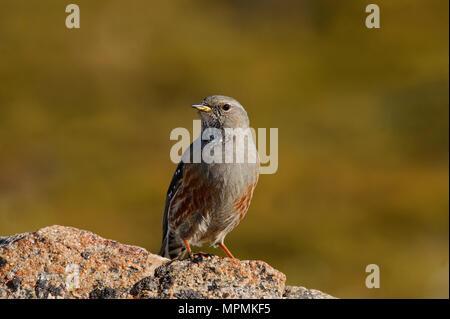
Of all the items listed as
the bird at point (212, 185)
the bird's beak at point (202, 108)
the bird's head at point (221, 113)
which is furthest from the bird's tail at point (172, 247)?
the bird's beak at point (202, 108)

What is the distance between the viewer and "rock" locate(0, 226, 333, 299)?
473 cm

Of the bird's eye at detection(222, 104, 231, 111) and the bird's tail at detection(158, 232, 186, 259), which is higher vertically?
the bird's eye at detection(222, 104, 231, 111)

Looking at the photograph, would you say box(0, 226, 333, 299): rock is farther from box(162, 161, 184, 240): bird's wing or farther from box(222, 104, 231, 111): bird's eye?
box(222, 104, 231, 111): bird's eye

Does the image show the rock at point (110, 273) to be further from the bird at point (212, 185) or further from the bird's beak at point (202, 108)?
the bird's beak at point (202, 108)

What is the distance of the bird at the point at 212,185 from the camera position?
6.13 meters

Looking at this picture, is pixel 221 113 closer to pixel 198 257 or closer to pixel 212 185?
pixel 212 185

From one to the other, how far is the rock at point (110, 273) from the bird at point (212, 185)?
104 cm

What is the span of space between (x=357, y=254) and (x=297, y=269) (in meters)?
1.72

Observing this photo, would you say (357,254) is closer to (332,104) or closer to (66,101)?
(332,104)

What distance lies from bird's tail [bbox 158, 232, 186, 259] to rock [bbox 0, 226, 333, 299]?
146 centimetres

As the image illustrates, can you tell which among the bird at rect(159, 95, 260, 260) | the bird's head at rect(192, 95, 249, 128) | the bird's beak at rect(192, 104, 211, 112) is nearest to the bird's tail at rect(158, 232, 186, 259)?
the bird at rect(159, 95, 260, 260)

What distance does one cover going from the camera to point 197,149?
6395 millimetres

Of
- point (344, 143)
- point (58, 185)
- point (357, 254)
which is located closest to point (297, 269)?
point (357, 254)
